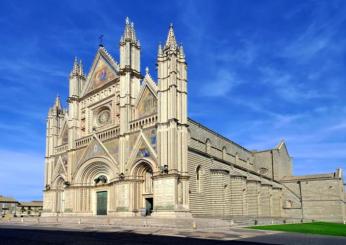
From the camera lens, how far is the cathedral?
34.8m

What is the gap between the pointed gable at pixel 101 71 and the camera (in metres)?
44.8

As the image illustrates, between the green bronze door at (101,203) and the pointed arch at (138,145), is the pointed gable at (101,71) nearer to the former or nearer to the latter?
the pointed arch at (138,145)

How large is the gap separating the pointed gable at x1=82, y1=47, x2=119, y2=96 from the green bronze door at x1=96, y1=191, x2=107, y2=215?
1352cm

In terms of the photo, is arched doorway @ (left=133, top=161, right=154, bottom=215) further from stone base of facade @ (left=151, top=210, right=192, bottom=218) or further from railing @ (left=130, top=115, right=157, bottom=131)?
stone base of facade @ (left=151, top=210, right=192, bottom=218)

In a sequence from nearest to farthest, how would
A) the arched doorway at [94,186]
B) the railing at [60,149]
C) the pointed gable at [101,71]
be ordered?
1. the arched doorway at [94,186]
2. the pointed gable at [101,71]
3. the railing at [60,149]

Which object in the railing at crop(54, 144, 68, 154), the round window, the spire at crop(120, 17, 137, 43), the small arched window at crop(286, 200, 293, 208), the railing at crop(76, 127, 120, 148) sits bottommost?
the small arched window at crop(286, 200, 293, 208)

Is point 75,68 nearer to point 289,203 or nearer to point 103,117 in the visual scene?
point 103,117

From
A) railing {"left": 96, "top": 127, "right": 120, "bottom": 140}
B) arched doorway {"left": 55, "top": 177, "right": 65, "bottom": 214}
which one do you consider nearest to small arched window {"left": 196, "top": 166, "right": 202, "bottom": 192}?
railing {"left": 96, "top": 127, "right": 120, "bottom": 140}

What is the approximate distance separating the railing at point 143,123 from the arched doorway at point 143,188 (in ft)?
12.6

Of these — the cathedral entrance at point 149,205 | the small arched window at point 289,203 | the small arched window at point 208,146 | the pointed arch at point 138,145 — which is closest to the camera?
the pointed arch at point 138,145

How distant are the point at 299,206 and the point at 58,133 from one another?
134 ft

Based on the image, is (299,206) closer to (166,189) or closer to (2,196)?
(166,189)

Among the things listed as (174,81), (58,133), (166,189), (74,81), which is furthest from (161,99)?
(58,133)

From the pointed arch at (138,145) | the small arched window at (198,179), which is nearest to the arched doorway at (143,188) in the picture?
the pointed arch at (138,145)
